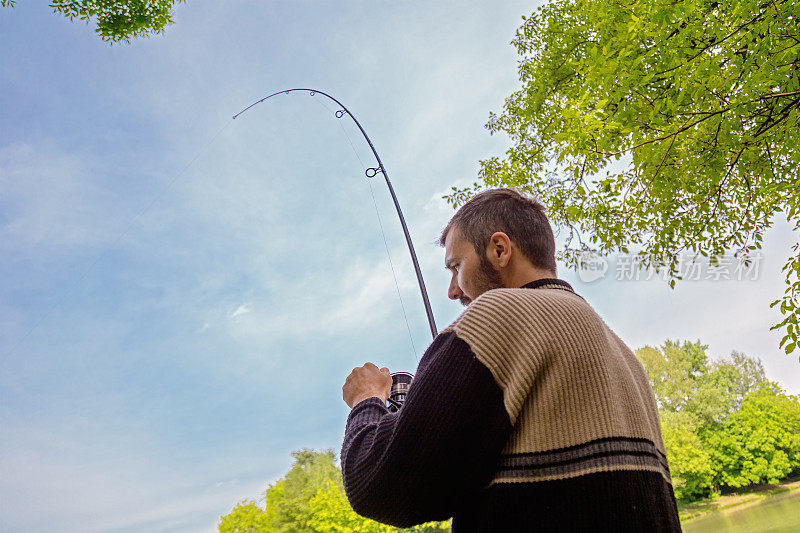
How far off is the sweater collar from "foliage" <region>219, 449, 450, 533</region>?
824 inches

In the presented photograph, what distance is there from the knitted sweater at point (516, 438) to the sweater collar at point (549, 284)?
16cm

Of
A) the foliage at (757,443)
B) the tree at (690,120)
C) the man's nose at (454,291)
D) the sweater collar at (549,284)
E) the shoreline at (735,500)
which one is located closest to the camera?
the sweater collar at (549,284)

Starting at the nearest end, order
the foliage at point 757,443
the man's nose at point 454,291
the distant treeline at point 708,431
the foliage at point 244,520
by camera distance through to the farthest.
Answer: the man's nose at point 454,291 < the foliage at point 244,520 < the distant treeline at point 708,431 < the foliage at point 757,443

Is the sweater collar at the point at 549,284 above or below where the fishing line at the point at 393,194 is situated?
below

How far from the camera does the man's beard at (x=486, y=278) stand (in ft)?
4.86

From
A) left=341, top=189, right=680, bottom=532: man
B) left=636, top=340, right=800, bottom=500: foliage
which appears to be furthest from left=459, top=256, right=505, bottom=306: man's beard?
left=636, top=340, right=800, bottom=500: foliage

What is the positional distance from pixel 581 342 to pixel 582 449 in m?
0.23

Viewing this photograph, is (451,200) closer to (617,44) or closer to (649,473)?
(617,44)

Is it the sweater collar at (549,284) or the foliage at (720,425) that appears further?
the foliage at (720,425)

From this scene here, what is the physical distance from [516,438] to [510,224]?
0.66 m

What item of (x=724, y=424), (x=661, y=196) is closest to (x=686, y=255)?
(x=661, y=196)

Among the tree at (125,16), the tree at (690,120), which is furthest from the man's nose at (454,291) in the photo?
the tree at (125,16)

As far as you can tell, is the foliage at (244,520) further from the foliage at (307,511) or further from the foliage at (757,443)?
the foliage at (757,443)

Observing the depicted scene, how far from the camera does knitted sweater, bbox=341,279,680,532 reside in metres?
1.04
